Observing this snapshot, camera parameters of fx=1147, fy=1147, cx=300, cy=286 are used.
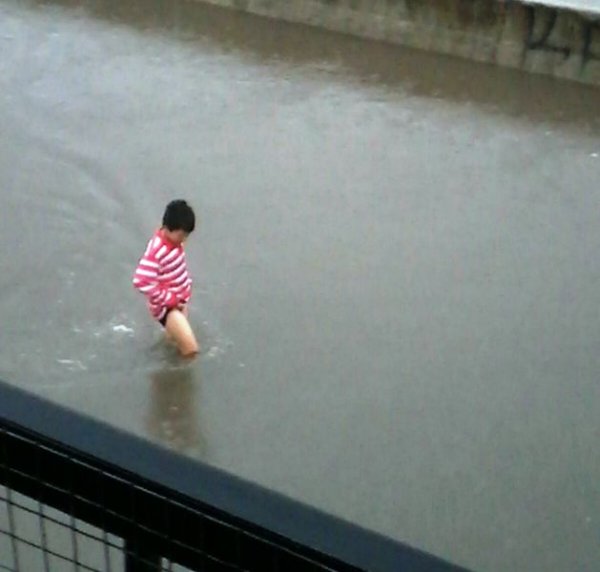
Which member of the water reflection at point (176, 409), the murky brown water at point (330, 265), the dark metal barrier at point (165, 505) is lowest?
the water reflection at point (176, 409)

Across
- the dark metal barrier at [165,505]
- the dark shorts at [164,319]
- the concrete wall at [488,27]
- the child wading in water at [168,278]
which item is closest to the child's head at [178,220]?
the child wading in water at [168,278]

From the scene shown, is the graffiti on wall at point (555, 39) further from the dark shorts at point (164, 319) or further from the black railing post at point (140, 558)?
the black railing post at point (140, 558)

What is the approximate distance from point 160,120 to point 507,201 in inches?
84.8

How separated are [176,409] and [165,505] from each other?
3311 mm

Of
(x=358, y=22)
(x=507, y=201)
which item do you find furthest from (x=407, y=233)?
(x=358, y=22)

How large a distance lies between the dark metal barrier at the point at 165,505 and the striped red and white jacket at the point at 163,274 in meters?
3.21

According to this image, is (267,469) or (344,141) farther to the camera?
(344,141)

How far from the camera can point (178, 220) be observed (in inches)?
179

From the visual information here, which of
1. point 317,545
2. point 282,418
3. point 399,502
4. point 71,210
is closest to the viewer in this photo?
point 317,545

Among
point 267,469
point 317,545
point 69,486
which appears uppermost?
point 317,545

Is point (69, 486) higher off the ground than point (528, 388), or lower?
higher

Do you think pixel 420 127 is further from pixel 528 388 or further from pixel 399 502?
pixel 399 502

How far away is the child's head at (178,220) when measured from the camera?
454 cm

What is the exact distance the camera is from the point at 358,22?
829 cm
